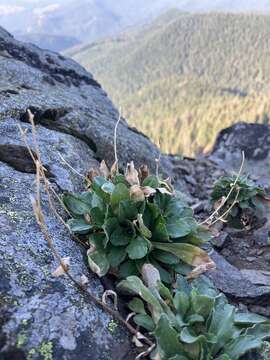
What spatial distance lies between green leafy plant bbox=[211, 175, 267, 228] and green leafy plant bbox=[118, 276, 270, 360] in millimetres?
5069

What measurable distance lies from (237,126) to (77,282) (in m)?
19.9

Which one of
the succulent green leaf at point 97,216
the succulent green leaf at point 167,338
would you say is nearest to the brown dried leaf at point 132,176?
the succulent green leaf at point 97,216

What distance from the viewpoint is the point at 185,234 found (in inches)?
214

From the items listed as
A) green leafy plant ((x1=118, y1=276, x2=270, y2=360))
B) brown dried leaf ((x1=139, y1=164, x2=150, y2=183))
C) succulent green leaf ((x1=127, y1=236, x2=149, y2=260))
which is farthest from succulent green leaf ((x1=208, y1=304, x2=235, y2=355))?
brown dried leaf ((x1=139, y1=164, x2=150, y2=183))

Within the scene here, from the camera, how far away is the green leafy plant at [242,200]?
32.7 feet

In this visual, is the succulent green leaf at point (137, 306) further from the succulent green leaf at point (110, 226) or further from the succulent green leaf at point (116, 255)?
the succulent green leaf at point (110, 226)

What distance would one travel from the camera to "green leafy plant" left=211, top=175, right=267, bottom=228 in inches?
392

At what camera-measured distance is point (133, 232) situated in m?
5.31

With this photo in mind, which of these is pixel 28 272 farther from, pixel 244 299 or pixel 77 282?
pixel 244 299

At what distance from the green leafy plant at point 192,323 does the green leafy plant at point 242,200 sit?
507 cm

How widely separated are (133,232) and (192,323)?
4.09 ft

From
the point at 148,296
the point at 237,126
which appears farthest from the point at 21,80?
the point at 237,126

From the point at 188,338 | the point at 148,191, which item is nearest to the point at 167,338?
the point at 188,338

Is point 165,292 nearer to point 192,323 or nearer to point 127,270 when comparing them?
point 192,323
